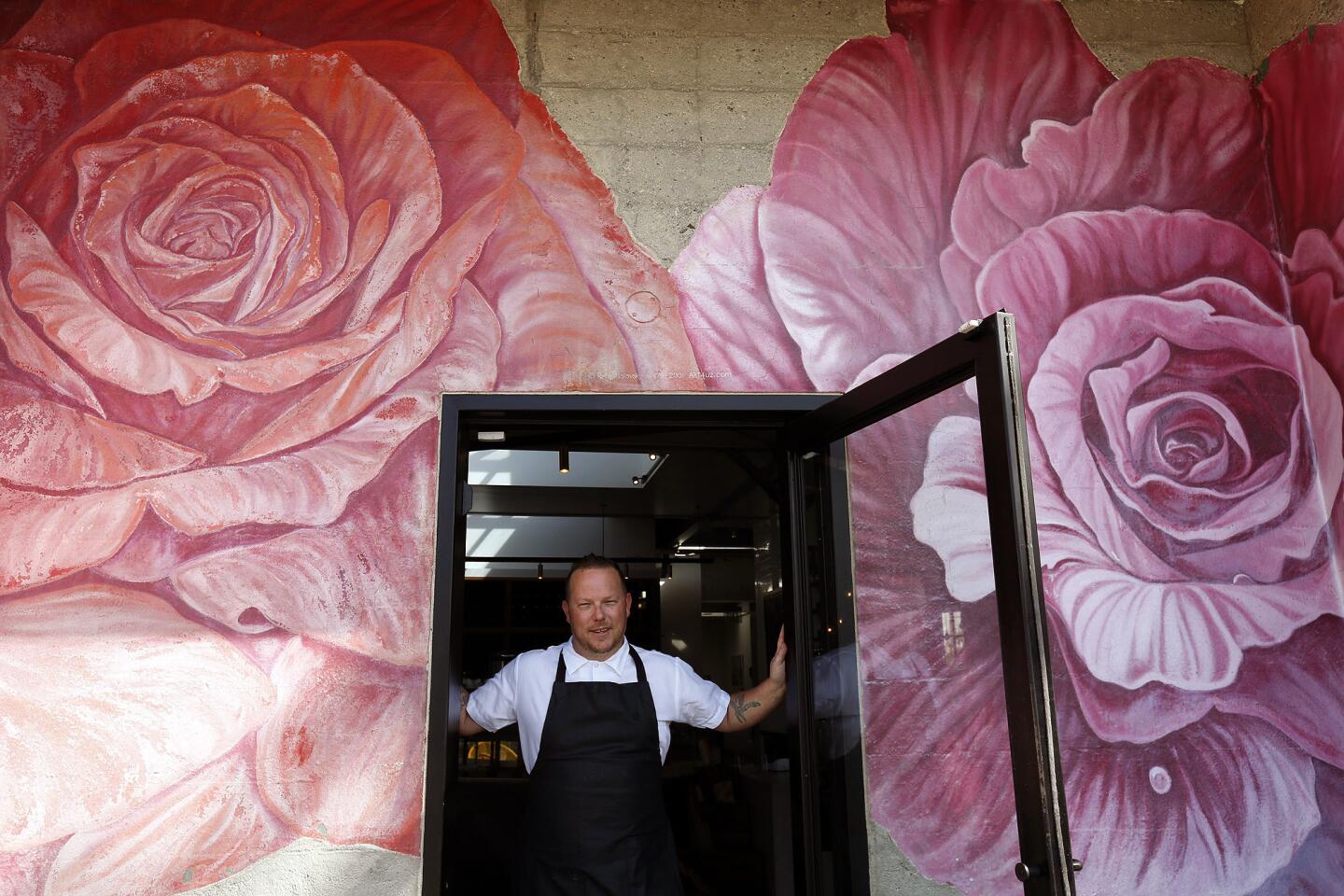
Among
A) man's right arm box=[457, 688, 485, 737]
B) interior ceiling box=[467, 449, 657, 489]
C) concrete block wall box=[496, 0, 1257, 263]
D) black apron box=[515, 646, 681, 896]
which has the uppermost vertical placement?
concrete block wall box=[496, 0, 1257, 263]

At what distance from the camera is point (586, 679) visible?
3.46 metres

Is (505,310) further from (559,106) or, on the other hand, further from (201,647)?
(201,647)

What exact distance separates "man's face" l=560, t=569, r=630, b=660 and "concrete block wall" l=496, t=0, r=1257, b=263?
3.72 feet

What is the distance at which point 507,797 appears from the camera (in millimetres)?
5117

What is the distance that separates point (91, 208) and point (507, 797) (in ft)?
11.1

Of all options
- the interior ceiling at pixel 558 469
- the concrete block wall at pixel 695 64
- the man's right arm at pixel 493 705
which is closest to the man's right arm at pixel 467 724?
the man's right arm at pixel 493 705

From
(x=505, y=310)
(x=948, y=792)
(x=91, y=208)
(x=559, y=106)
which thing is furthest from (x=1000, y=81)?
(x=91, y=208)

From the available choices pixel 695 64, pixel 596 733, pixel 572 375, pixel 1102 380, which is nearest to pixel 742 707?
pixel 596 733

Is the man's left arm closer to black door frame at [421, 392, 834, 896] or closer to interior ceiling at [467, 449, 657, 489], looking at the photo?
black door frame at [421, 392, 834, 896]

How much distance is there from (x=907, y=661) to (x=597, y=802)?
1222 millimetres

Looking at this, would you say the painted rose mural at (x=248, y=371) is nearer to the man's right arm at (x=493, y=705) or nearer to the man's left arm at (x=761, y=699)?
the man's right arm at (x=493, y=705)

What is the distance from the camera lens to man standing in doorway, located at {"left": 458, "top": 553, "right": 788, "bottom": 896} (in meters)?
3.29

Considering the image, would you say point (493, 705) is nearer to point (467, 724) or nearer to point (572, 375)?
point (467, 724)

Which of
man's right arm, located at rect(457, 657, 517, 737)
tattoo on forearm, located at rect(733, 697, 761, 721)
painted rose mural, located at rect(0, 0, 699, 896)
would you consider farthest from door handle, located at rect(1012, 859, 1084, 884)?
man's right arm, located at rect(457, 657, 517, 737)
